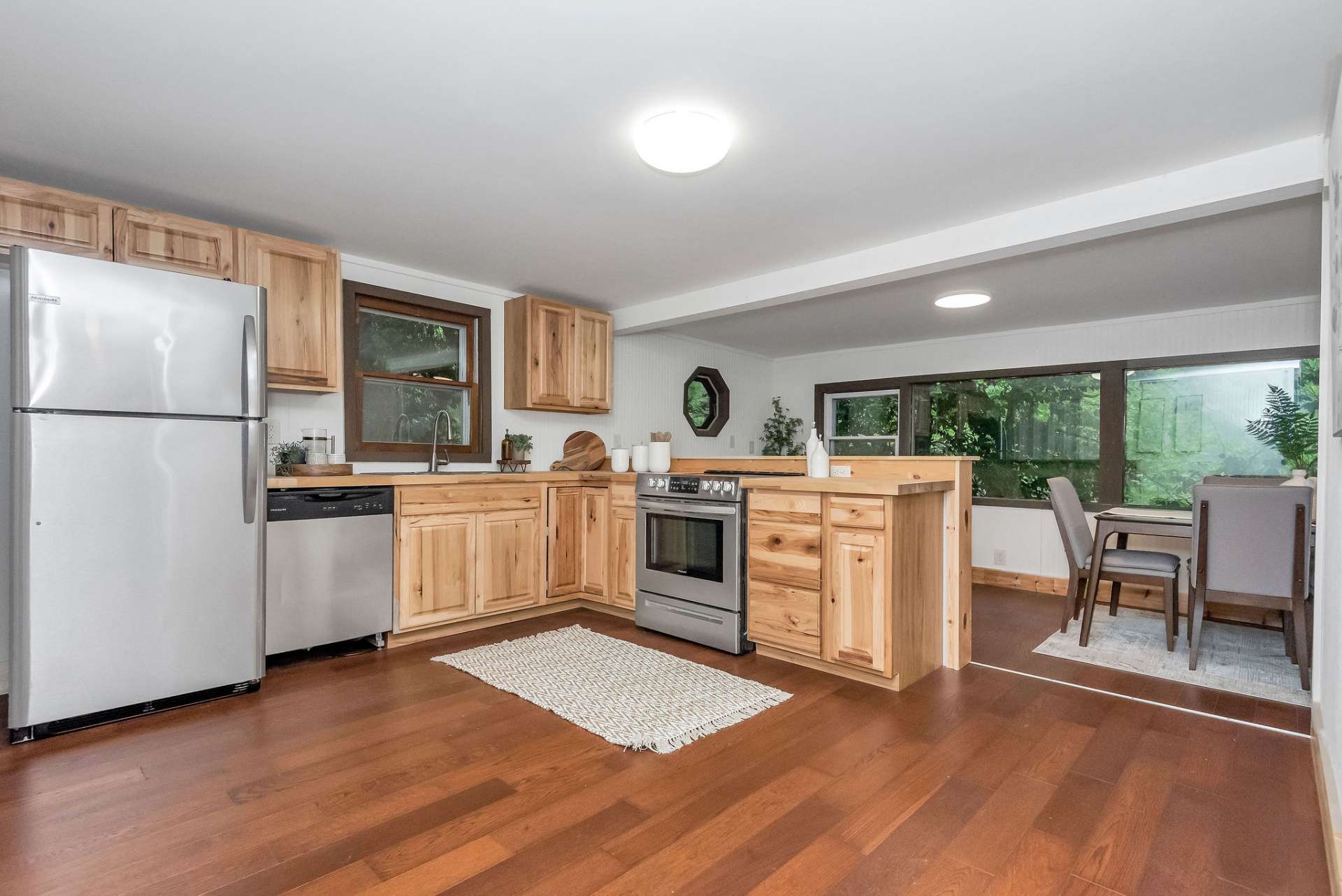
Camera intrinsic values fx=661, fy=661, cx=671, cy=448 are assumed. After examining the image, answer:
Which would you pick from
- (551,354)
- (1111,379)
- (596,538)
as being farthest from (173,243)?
(1111,379)

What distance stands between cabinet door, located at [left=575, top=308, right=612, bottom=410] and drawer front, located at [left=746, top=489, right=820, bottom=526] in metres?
1.84

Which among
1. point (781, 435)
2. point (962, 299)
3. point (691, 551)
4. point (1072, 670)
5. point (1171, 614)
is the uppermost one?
point (962, 299)

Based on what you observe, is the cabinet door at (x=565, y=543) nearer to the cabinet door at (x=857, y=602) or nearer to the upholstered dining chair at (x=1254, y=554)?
the cabinet door at (x=857, y=602)

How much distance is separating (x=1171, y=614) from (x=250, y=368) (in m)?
4.79

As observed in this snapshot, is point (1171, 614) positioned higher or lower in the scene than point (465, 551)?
lower

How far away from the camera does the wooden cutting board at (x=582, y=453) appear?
4848 mm

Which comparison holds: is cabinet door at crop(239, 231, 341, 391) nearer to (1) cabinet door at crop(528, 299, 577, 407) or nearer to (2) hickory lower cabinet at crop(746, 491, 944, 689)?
(1) cabinet door at crop(528, 299, 577, 407)

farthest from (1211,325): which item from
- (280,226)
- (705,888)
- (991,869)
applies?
(280,226)

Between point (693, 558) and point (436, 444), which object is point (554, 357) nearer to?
point (436, 444)

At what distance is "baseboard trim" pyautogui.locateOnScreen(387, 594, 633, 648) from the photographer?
3670 millimetres

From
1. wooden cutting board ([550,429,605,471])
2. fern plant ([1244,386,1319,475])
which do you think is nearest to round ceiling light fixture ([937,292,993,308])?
fern plant ([1244,386,1319,475])

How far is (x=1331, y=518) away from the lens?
85.4 inches

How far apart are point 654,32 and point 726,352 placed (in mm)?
4953

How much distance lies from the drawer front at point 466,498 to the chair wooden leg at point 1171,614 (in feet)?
12.0
